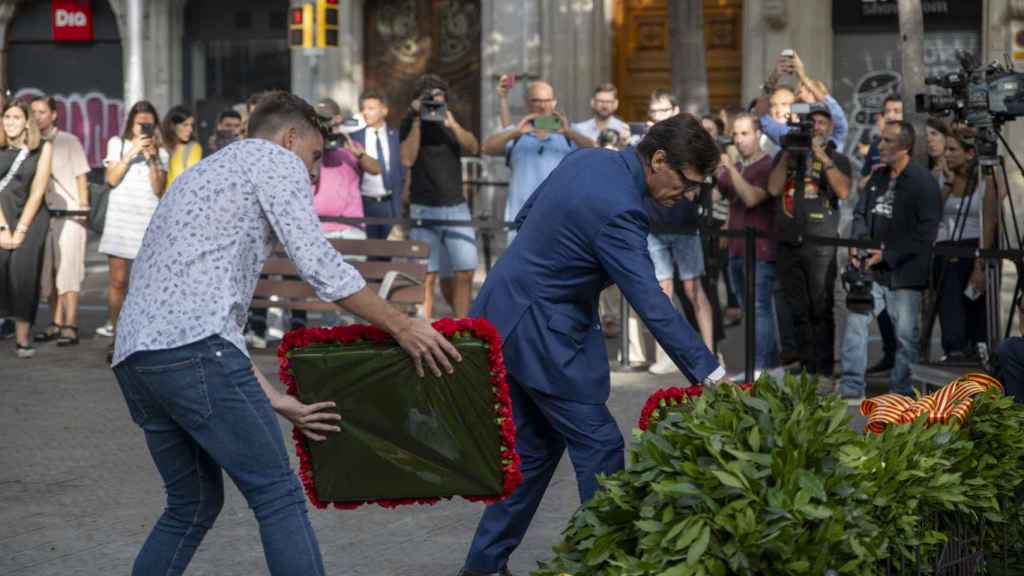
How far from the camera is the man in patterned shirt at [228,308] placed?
516 centimetres

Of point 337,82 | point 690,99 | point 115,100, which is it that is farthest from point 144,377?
point 115,100

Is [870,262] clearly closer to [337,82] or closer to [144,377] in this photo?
[144,377]

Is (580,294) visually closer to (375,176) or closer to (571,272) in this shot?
(571,272)

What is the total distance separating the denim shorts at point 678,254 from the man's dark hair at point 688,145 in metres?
6.42

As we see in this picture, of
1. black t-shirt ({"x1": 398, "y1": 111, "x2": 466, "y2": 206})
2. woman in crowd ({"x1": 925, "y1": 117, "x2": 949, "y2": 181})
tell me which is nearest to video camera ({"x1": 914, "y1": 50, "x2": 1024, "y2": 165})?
woman in crowd ({"x1": 925, "y1": 117, "x2": 949, "y2": 181})

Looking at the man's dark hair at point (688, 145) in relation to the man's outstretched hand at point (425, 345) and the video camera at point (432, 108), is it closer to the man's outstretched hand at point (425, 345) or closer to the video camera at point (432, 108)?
the man's outstretched hand at point (425, 345)

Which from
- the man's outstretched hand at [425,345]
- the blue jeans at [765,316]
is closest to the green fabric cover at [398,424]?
the man's outstretched hand at [425,345]

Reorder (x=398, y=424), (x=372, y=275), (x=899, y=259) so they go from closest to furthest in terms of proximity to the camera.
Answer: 1. (x=398, y=424)
2. (x=899, y=259)
3. (x=372, y=275)

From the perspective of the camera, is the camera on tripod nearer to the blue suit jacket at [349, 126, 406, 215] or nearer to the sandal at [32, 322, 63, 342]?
the blue suit jacket at [349, 126, 406, 215]

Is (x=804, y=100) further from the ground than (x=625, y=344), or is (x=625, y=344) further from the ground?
(x=804, y=100)

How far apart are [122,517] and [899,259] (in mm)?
5218

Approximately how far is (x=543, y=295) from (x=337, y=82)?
18.9 meters

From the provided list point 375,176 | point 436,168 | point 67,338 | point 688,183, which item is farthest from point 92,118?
point 688,183

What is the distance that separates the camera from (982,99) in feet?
32.5
